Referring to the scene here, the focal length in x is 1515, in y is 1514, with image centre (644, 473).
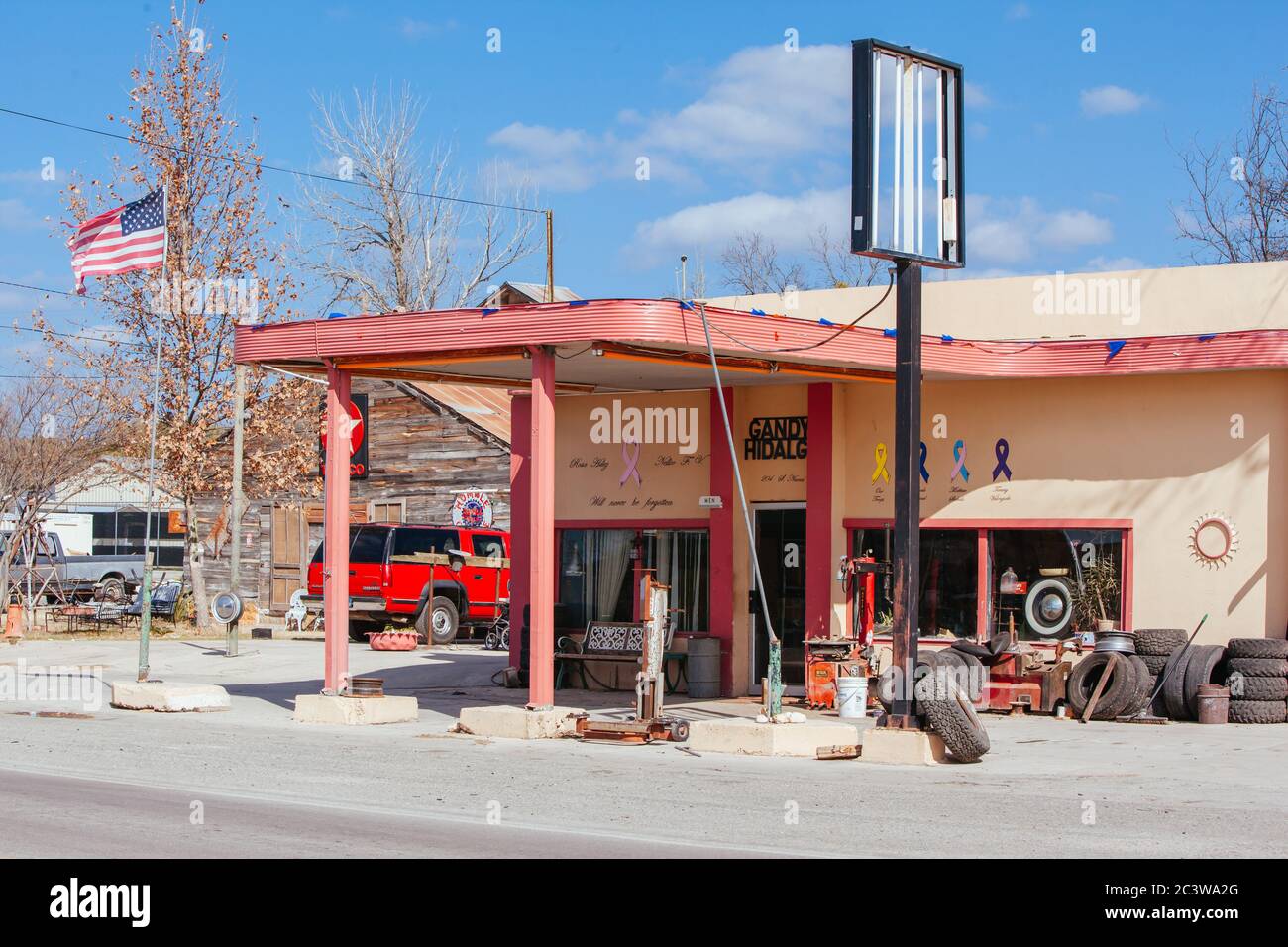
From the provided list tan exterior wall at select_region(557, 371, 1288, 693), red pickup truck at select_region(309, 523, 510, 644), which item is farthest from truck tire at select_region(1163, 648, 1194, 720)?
red pickup truck at select_region(309, 523, 510, 644)

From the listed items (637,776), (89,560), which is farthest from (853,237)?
(89,560)

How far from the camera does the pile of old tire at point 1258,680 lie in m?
17.3

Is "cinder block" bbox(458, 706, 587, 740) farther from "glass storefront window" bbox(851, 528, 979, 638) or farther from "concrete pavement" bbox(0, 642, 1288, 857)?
"glass storefront window" bbox(851, 528, 979, 638)

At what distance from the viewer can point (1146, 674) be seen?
1794cm

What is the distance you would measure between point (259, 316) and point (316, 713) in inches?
728

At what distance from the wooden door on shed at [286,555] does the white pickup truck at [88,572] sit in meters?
3.87

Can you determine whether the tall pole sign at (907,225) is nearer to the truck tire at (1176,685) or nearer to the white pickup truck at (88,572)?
the truck tire at (1176,685)

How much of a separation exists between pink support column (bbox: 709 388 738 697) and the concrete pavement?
4.32 m

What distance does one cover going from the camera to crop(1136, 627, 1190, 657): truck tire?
18062 mm

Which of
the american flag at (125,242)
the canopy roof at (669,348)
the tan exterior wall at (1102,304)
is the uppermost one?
the american flag at (125,242)

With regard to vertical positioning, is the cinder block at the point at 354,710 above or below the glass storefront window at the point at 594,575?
below

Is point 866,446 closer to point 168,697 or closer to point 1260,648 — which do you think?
point 1260,648

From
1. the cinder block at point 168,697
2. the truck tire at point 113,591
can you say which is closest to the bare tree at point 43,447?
the truck tire at point 113,591

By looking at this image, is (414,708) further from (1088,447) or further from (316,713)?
(1088,447)
